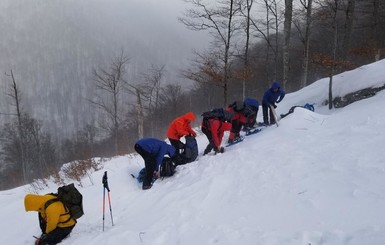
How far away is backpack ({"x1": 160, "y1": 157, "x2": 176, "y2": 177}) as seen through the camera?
798cm

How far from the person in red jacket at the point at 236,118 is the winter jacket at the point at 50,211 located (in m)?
5.50

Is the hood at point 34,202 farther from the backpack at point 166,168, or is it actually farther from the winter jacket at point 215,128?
the winter jacket at point 215,128

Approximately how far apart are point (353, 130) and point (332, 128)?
2.60 feet

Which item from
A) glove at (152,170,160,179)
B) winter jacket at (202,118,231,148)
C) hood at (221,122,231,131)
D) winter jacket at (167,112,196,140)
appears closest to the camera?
glove at (152,170,160,179)

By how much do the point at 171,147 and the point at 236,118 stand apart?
2.75m

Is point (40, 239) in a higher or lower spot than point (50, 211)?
lower

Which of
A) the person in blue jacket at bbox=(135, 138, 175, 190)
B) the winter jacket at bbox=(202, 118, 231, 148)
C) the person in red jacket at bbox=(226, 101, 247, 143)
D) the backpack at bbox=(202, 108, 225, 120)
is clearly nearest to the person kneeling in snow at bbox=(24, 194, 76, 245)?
the person in blue jacket at bbox=(135, 138, 175, 190)

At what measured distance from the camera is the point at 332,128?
26.6ft

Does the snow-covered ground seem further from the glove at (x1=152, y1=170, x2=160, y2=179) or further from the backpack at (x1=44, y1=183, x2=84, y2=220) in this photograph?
the backpack at (x1=44, y1=183, x2=84, y2=220)

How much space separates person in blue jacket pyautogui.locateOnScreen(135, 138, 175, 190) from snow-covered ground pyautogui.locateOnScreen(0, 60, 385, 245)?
303 mm

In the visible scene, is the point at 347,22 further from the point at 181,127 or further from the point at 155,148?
the point at 155,148

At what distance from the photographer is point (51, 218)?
18.1ft

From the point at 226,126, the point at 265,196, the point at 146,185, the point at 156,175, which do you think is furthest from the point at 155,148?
the point at 265,196

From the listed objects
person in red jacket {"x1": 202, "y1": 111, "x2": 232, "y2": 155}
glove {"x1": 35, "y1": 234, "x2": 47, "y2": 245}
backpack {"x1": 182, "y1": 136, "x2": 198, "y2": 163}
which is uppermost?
person in red jacket {"x1": 202, "y1": 111, "x2": 232, "y2": 155}
